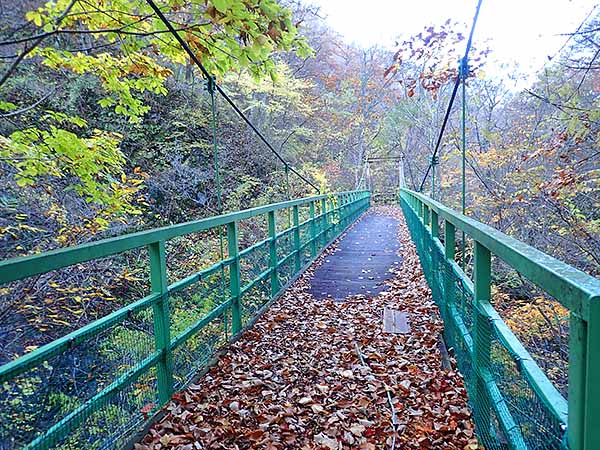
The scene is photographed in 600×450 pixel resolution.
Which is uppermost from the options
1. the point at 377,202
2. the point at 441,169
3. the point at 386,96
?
the point at 386,96

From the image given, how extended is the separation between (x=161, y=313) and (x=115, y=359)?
1.08 ft

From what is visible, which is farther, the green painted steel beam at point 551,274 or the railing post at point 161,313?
the railing post at point 161,313

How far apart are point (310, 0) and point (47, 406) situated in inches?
738

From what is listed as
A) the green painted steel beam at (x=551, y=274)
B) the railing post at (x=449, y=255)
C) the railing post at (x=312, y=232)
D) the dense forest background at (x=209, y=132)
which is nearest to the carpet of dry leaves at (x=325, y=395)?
the railing post at (x=449, y=255)

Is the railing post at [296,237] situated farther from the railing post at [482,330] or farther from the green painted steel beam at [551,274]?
the green painted steel beam at [551,274]

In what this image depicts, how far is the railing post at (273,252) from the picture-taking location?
4840 mm

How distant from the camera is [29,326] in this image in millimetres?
4707

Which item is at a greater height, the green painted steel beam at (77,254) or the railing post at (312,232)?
the green painted steel beam at (77,254)

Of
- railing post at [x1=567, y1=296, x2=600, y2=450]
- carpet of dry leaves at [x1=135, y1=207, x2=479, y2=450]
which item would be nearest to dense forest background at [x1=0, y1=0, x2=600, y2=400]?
carpet of dry leaves at [x1=135, y1=207, x2=479, y2=450]

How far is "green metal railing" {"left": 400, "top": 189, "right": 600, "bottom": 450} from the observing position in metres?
0.92

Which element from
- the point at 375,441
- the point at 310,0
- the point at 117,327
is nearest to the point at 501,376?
the point at 375,441

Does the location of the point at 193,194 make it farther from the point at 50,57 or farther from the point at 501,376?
the point at 501,376

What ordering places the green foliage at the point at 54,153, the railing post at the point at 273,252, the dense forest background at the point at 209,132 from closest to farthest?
the dense forest background at the point at 209,132 → the green foliage at the point at 54,153 → the railing post at the point at 273,252

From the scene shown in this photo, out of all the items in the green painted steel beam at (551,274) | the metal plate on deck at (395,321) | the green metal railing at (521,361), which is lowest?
the metal plate on deck at (395,321)
